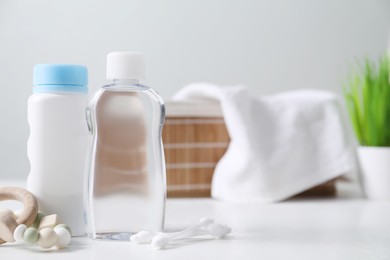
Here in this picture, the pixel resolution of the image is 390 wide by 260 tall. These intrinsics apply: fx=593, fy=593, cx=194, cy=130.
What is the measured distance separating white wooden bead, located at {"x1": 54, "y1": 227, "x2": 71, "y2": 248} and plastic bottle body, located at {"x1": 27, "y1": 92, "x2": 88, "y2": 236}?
0.06 m

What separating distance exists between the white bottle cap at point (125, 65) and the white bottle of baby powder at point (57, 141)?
0.04m

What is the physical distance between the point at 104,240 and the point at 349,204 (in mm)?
564

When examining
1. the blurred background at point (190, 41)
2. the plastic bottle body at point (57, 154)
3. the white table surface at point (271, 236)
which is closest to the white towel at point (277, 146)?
the white table surface at point (271, 236)

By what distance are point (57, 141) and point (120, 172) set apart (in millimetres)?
78

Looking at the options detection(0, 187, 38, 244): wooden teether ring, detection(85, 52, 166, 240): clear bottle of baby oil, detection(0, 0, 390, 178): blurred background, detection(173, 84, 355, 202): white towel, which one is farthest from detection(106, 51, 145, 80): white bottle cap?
detection(0, 0, 390, 178): blurred background

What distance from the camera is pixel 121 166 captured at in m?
0.64

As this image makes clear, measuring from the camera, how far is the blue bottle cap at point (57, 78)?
0.64m

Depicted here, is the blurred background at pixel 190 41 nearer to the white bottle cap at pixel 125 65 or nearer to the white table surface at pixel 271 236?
the white table surface at pixel 271 236

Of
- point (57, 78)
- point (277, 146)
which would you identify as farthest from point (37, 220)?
point (277, 146)

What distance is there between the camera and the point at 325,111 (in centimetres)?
118

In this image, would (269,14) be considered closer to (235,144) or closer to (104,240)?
(235,144)

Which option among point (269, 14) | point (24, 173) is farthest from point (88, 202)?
point (269, 14)

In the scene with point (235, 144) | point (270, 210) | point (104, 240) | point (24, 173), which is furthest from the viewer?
point (24, 173)

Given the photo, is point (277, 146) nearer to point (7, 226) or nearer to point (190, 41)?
point (190, 41)
